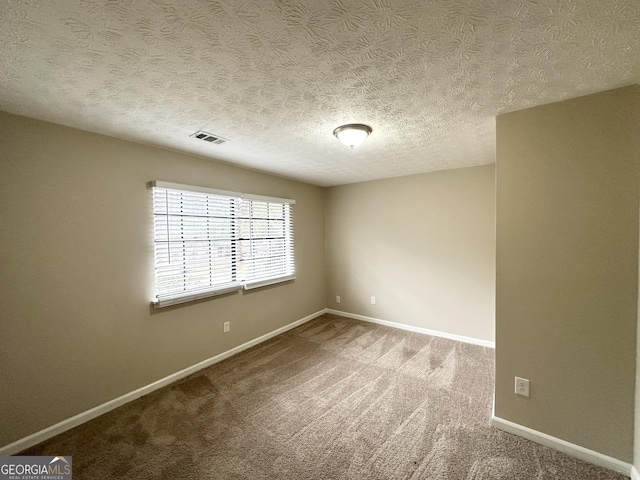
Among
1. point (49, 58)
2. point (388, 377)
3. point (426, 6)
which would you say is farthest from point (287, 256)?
point (426, 6)

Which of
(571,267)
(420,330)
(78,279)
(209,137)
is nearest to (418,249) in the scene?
(420,330)

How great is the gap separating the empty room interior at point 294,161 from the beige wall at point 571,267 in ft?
0.04

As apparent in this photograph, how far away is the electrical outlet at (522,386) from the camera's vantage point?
1.84 m

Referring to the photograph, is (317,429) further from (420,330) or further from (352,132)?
(420,330)

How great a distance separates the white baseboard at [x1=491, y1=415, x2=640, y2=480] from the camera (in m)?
1.57

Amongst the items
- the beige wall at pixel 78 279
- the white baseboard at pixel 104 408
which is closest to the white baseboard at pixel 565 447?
the white baseboard at pixel 104 408

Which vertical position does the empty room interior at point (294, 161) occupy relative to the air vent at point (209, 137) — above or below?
below

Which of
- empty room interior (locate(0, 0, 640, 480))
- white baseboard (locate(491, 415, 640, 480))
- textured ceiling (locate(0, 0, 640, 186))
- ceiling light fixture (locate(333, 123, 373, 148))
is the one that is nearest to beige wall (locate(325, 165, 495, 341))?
empty room interior (locate(0, 0, 640, 480))

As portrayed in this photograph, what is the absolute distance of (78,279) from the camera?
6.75 feet

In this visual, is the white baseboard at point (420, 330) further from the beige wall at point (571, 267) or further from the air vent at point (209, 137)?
the air vent at point (209, 137)

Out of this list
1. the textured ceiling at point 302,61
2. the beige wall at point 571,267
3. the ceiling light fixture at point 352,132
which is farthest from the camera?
the ceiling light fixture at point 352,132

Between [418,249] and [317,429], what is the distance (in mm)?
2730

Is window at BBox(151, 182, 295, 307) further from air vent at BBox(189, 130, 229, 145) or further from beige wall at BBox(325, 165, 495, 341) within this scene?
beige wall at BBox(325, 165, 495, 341)

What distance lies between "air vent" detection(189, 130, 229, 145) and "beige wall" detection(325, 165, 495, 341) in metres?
2.52
